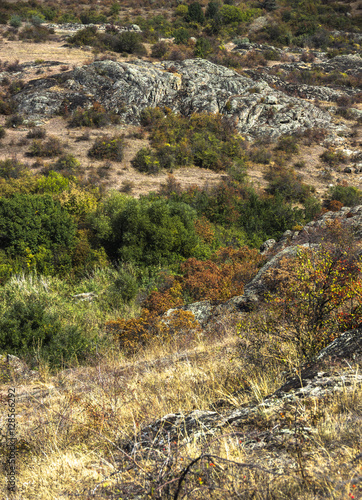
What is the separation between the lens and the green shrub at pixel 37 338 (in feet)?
20.1

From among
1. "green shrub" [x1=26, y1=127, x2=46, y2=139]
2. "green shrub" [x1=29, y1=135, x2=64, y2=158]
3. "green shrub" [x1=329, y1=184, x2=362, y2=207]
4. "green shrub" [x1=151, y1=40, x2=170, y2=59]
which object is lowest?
"green shrub" [x1=329, y1=184, x2=362, y2=207]

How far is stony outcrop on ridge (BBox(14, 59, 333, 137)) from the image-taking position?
23.6m

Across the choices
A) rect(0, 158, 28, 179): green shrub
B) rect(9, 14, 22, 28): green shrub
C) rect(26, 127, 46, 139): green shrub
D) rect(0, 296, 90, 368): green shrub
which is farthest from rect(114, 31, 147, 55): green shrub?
rect(0, 296, 90, 368): green shrub

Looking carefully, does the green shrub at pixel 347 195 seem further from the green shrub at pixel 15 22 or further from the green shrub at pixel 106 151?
the green shrub at pixel 15 22

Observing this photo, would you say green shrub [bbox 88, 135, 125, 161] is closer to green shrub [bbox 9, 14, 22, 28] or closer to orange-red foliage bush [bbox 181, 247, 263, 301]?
orange-red foliage bush [bbox 181, 247, 263, 301]

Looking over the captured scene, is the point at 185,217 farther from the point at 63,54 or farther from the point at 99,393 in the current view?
the point at 63,54

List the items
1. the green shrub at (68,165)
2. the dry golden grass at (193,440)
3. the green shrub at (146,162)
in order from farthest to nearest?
the green shrub at (146,162)
the green shrub at (68,165)
the dry golden grass at (193,440)

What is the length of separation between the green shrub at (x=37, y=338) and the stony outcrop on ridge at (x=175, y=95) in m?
20.1

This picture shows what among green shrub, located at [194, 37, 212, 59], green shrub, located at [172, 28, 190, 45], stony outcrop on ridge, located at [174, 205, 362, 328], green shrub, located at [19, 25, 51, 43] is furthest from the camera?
green shrub, located at [172, 28, 190, 45]

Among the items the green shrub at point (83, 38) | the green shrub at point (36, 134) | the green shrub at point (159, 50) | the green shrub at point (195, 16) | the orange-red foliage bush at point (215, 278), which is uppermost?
the green shrub at point (195, 16)

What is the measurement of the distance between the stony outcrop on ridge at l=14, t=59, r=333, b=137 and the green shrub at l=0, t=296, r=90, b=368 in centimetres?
2007

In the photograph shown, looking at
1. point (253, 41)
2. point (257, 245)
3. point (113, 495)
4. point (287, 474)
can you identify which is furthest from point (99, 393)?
point (253, 41)

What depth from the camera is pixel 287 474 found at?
65.7 inches

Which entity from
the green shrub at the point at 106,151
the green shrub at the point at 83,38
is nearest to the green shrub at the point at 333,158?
the green shrub at the point at 106,151
